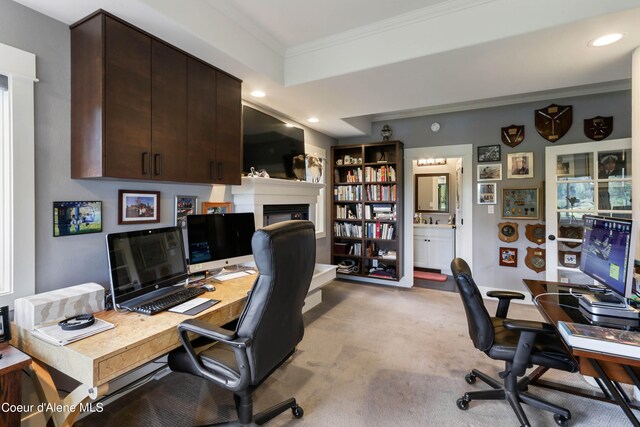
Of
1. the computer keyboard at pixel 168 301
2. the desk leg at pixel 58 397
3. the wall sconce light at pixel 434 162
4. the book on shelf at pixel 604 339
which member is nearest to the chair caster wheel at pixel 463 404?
the book on shelf at pixel 604 339

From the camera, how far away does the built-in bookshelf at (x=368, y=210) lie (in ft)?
15.1

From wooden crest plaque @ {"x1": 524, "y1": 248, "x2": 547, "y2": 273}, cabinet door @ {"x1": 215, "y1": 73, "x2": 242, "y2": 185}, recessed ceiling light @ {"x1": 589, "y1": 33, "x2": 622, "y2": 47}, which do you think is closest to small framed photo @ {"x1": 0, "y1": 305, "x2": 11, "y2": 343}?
cabinet door @ {"x1": 215, "y1": 73, "x2": 242, "y2": 185}

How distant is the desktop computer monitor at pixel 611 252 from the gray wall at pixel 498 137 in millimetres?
2283

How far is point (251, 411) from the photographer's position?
1557mm

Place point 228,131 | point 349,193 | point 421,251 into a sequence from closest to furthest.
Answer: point 228,131
point 349,193
point 421,251

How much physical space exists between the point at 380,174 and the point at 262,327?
12.1 ft

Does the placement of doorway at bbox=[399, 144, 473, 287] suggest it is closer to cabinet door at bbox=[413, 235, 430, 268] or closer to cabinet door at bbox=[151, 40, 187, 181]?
cabinet door at bbox=[413, 235, 430, 268]

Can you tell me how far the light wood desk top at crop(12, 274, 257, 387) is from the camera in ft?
4.03

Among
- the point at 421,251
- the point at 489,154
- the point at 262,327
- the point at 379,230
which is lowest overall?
the point at 421,251

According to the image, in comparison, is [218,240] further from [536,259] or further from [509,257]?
[536,259]

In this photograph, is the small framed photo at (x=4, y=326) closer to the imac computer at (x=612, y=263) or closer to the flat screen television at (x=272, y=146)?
the flat screen television at (x=272, y=146)

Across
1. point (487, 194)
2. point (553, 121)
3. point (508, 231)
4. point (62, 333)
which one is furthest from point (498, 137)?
point (62, 333)

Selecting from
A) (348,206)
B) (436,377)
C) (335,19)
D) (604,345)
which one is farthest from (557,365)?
(348,206)

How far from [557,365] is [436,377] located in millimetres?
837
